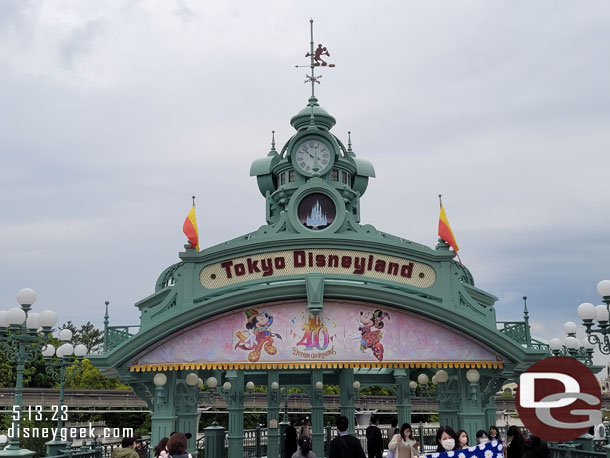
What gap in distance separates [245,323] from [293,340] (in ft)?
4.47

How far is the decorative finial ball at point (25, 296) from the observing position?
14477 millimetres

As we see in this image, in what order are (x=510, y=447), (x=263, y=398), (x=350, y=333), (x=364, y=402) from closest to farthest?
(x=510, y=447)
(x=350, y=333)
(x=263, y=398)
(x=364, y=402)

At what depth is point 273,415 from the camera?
83.7ft

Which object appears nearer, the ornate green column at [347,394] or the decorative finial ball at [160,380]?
the decorative finial ball at [160,380]

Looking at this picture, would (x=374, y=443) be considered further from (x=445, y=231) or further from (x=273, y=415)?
(x=273, y=415)

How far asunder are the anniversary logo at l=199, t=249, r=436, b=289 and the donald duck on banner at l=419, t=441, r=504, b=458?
6668mm

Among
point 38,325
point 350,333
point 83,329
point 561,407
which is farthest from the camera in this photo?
point 83,329

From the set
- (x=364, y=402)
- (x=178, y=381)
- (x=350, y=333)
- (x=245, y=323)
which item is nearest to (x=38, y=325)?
(x=178, y=381)

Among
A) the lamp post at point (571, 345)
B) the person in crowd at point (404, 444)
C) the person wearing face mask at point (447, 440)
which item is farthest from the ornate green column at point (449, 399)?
the person wearing face mask at point (447, 440)

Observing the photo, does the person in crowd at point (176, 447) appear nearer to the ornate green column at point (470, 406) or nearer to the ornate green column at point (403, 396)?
the ornate green column at point (470, 406)

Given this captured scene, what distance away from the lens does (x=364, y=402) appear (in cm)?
5216

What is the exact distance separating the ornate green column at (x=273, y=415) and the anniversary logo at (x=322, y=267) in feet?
31.6

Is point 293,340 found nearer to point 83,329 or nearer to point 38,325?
point 38,325

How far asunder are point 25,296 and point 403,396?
1550 centimetres
